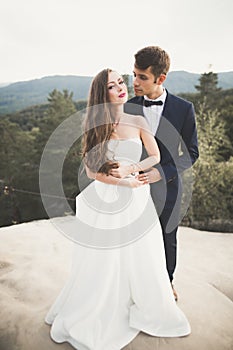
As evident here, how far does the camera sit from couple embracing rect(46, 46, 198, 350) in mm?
1846

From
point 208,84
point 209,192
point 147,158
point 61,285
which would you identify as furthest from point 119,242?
point 208,84

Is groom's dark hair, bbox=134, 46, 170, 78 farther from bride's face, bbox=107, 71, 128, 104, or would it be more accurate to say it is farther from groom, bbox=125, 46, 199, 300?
bride's face, bbox=107, 71, 128, 104

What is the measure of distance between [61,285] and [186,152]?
1291 millimetres

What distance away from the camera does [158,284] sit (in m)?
1.93

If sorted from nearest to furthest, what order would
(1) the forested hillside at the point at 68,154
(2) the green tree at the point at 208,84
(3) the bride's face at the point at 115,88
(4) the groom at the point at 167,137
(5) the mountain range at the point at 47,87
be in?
(3) the bride's face at the point at 115,88, (4) the groom at the point at 167,137, (1) the forested hillside at the point at 68,154, (5) the mountain range at the point at 47,87, (2) the green tree at the point at 208,84

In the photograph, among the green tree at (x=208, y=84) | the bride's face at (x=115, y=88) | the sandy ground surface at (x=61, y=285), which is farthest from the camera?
the green tree at (x=208, y=84)

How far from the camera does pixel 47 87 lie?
24.1 ft

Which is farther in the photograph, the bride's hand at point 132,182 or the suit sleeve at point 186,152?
the suit sleeve at point 186,152

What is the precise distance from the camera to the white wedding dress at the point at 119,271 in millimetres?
1900

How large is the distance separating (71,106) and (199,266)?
500 centimetres

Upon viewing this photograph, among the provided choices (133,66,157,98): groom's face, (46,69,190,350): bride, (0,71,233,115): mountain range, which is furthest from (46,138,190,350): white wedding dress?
(0,71,233,115): mountain range

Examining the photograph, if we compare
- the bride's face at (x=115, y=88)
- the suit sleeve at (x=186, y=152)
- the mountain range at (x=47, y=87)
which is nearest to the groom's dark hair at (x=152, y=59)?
the bride's face at (x=115, y=88)

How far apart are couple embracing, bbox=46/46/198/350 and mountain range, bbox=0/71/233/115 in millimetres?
4635

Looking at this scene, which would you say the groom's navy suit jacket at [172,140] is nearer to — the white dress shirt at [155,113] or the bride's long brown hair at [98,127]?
the white dress shirt at [155,113]
